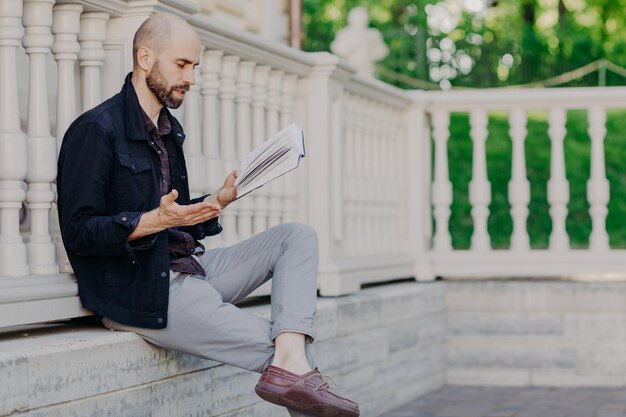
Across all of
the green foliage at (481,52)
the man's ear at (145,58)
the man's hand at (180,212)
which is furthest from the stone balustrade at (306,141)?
the green foliage at (481,52)

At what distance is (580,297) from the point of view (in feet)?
23.0

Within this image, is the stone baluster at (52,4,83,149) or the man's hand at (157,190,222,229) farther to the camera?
the stone baluster at (52,4,83,149)

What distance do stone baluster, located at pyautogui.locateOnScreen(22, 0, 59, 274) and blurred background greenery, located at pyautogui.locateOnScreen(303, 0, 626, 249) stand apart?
397 centimetres

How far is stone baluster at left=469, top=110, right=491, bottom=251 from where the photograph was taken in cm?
718

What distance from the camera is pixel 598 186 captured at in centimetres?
713

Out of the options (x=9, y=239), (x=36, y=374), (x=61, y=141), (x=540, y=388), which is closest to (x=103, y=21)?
(x=61, y=141)

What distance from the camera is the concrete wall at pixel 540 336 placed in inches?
273

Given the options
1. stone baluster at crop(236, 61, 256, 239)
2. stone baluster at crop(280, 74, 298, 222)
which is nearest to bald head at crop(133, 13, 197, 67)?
stone baluster at crop(236, 61, 256, 239)

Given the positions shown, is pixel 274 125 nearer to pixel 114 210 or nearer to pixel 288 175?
pixel 288 175

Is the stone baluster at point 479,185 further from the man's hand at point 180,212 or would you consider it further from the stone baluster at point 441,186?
the man's hand at point 180,212

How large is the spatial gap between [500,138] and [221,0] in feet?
12.2

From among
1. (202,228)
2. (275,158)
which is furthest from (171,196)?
(202,228)

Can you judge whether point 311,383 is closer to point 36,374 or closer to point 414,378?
point 36,374

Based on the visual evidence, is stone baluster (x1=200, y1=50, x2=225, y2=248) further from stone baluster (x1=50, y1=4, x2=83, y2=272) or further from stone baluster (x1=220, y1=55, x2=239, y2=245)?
stone baluster (x1=50, y1=4, x2=83, y2=272)
